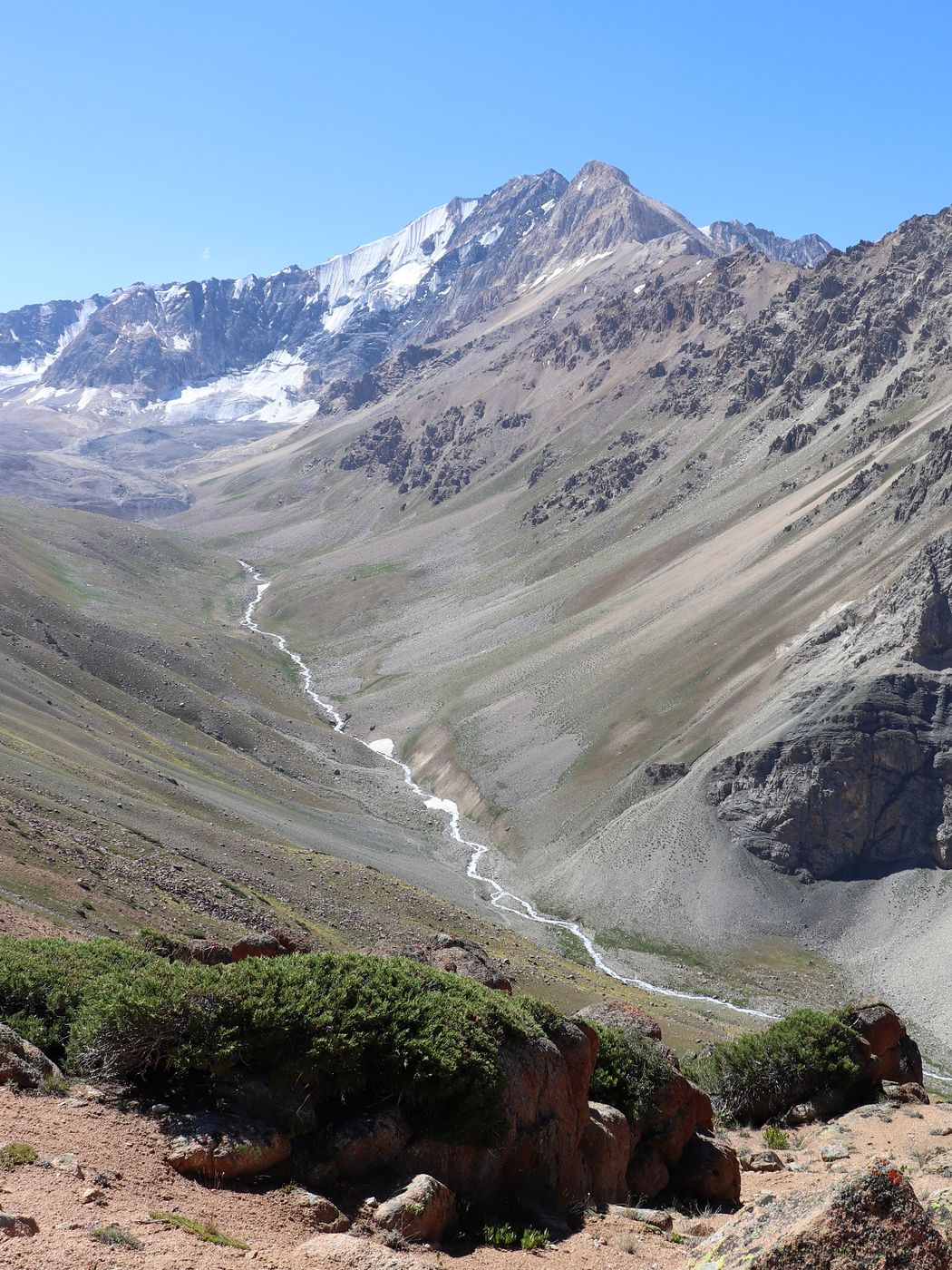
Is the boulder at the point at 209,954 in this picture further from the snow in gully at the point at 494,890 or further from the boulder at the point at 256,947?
the snow in gully at the point at 494,890

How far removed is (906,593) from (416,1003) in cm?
9386

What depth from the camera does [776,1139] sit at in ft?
96.2

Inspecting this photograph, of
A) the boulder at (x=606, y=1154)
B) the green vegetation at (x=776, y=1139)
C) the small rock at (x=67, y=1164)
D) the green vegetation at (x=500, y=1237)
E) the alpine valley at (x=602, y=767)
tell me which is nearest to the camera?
the small rock at (x=67, y=1164)

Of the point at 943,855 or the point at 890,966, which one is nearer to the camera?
the point at 890,966

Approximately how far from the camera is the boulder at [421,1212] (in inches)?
660

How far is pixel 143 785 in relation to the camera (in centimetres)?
7081

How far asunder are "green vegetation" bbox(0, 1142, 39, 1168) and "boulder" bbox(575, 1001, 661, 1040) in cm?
1517

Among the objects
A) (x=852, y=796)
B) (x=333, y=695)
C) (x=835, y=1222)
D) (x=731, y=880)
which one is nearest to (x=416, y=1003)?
(x=835, y=1222)

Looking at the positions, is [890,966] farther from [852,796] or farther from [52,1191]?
[52,1191]

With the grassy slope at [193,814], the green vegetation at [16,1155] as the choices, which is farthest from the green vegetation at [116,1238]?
the grassy slope at [193,814]

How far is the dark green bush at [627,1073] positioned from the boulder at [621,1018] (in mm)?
1179

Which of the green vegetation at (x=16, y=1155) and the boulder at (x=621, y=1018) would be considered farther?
the boulder at (x=621, y=1018)

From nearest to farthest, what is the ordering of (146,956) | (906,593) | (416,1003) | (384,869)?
(416,1003), (146,956), (384,869), (906,593)

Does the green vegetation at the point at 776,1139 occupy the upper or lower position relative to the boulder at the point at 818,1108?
lower
